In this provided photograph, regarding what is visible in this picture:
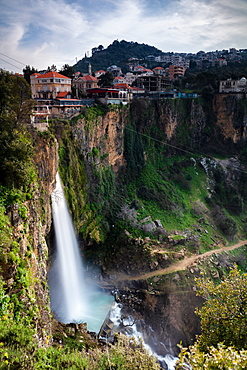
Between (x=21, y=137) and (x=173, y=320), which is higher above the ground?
(x=21, y=137)

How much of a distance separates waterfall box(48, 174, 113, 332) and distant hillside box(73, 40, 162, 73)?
232ft

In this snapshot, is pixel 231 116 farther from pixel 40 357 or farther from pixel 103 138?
pixel 40 357

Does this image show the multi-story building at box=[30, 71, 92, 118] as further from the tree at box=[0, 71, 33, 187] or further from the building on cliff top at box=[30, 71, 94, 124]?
the tree at box=[0, 71, 33, 187]

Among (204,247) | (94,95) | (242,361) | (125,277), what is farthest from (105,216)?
(242,361)

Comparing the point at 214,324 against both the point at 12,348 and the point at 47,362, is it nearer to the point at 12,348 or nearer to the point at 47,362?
the point at 47,362

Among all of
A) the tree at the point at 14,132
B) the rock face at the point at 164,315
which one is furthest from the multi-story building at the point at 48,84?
the rock face at the point at 164,315

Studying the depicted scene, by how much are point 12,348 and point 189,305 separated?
606 inches

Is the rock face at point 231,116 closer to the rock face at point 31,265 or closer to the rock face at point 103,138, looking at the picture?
the rock face at point 103,138

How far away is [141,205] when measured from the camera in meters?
27.2

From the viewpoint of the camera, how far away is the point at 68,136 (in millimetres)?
21578

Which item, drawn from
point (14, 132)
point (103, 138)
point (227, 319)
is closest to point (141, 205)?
point (103, 138)

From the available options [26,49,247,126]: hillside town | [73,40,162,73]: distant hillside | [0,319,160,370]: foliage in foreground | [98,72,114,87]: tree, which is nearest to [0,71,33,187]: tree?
[26,49,247,126]: hillside town

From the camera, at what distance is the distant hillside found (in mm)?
88812

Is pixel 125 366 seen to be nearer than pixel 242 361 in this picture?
No
